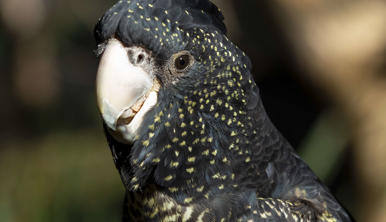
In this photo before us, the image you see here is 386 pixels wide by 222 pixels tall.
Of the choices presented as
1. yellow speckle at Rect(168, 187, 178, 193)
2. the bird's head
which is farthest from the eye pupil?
yellow speckle at Rect(168, 187, 178, 193)

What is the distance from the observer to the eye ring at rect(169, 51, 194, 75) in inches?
82.6

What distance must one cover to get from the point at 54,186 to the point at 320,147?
1745 millimetres

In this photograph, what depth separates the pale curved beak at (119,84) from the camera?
2.00 m

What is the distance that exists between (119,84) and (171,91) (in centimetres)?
22

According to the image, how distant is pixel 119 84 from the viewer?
200cm

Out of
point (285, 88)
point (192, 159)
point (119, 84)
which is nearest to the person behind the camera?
point (119, 84)

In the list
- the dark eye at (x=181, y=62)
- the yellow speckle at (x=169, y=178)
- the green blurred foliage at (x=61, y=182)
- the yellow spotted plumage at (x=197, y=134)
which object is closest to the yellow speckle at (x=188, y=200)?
the yellow spotted plumage at (x=197, y=134)

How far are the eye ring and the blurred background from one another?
5.83 ft

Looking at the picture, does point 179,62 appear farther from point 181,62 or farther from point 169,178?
point 169,178

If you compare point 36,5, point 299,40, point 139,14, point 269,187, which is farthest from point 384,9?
point 36,5

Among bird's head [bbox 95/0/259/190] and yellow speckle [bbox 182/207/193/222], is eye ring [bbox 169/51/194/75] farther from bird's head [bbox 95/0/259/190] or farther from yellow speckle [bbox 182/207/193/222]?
yellow speckle [bbox 182/207/193/222]

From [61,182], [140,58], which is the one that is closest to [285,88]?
[61,182]

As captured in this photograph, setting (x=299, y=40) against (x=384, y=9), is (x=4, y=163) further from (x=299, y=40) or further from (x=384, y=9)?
(x=384, y=9)

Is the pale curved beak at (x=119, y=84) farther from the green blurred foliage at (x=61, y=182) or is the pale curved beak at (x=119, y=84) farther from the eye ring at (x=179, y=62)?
the green blurred foliage at (x=61, y=182)
